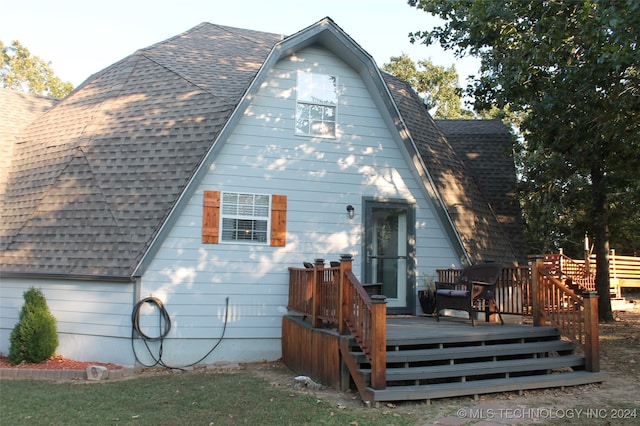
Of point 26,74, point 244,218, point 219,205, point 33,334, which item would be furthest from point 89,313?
point 26,74

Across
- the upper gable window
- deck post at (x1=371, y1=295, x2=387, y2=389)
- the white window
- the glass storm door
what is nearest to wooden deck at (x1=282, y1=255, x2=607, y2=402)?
deck post at (x1=371, y1=295, x2=387, y2=389)

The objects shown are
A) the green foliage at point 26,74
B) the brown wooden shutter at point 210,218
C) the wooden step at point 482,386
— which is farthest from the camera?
the green foliage at point 26,74

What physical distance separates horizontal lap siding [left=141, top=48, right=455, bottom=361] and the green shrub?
5.40 feet

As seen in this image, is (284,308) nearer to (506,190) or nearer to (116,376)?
(116,376)

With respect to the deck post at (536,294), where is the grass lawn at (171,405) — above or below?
below

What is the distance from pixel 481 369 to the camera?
6871 millimetres

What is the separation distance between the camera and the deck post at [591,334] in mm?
7480

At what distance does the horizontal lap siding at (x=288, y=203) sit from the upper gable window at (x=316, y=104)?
0.14 m

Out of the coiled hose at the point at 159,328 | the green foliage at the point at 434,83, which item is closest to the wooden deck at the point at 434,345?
the coiled hose at the point at 159,328

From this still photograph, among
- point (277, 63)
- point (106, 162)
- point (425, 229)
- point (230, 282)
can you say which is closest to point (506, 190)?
point (425, 229)

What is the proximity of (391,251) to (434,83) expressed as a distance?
29.5 m

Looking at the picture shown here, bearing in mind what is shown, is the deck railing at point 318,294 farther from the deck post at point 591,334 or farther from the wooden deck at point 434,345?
the deck post at point 591,334

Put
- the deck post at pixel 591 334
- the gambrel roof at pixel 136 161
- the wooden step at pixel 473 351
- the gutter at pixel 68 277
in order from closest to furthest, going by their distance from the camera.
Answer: the wooden step at pixel 473 351
the deck post at pixel 591 334
the gutter at pixel 68 277
the gambrel roof at pixel 136 161

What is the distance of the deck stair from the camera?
6402 mm
